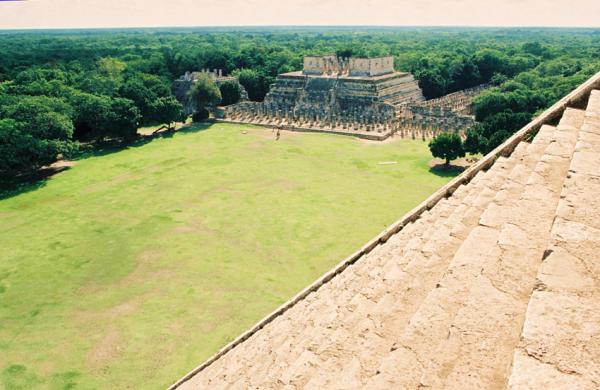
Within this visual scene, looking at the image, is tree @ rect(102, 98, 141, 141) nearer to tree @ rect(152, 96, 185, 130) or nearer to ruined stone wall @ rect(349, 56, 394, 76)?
tree @ rect(152, 96, 185, 130)

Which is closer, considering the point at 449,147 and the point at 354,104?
the point at 449,147

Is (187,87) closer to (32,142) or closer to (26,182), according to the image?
(32,142)

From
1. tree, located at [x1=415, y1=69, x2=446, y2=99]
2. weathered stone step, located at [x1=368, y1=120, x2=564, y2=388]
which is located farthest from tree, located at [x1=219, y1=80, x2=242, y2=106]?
weathered stone step, located at [x1=368, y1=120, x2=564, y2=388]

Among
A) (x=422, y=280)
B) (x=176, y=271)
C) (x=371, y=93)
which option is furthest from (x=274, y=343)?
(x=371, y=93)

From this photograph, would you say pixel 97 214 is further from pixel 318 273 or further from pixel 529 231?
pixel 529 231

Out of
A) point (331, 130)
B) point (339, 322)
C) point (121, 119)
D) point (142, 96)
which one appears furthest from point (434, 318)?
point (142, 96)

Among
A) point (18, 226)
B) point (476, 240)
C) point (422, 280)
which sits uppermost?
point (476, 240)

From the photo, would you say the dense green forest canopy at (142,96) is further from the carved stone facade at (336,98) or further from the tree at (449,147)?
the carved stone facade at (336,98)
